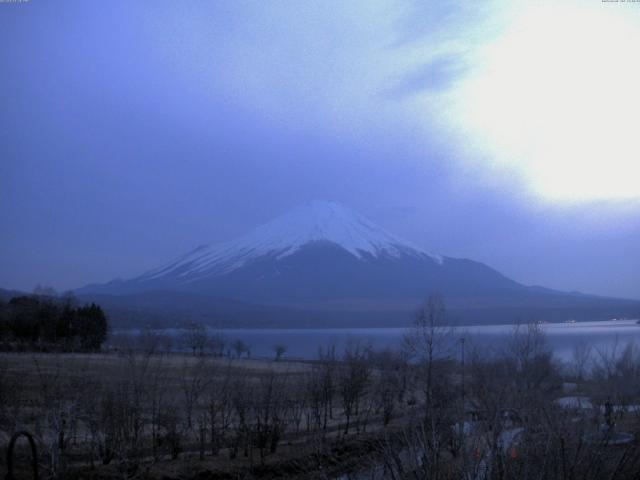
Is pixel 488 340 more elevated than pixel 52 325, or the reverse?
pixel 52 325

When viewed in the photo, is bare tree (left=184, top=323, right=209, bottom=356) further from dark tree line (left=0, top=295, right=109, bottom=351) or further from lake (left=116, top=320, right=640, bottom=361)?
Answer: dark tree line (left=0, top=295, right=109, bottom=351)

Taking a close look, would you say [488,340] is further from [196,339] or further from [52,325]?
[52,325]

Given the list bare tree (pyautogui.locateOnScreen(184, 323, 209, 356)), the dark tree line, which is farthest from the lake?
the dark tree line

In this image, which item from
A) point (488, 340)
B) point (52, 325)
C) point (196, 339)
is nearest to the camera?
point (52, 325)

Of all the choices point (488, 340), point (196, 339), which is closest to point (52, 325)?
point (196, 339)

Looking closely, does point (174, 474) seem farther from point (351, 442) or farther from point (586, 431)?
point (586, 431)

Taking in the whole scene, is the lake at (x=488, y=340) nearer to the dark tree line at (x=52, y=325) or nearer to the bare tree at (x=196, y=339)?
the bare tree at (x=196, y=339)

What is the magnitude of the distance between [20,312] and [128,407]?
149 feet

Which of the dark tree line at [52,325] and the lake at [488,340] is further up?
the dark tree line at [52,325]

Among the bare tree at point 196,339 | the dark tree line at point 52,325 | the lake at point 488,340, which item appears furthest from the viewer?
the bare tree at point 196,339

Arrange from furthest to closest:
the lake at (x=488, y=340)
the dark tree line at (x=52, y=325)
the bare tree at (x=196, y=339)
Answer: the bare tree at (x=196, y=339) → the dark tree line at (x=52, y=325) → the lake at (x=488, y=340)

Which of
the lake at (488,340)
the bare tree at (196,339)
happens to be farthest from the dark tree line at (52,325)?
the bare tree at (196,339)

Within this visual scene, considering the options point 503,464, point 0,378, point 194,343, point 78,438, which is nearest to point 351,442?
point 78,438

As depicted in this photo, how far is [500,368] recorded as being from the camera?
82.4 feet
